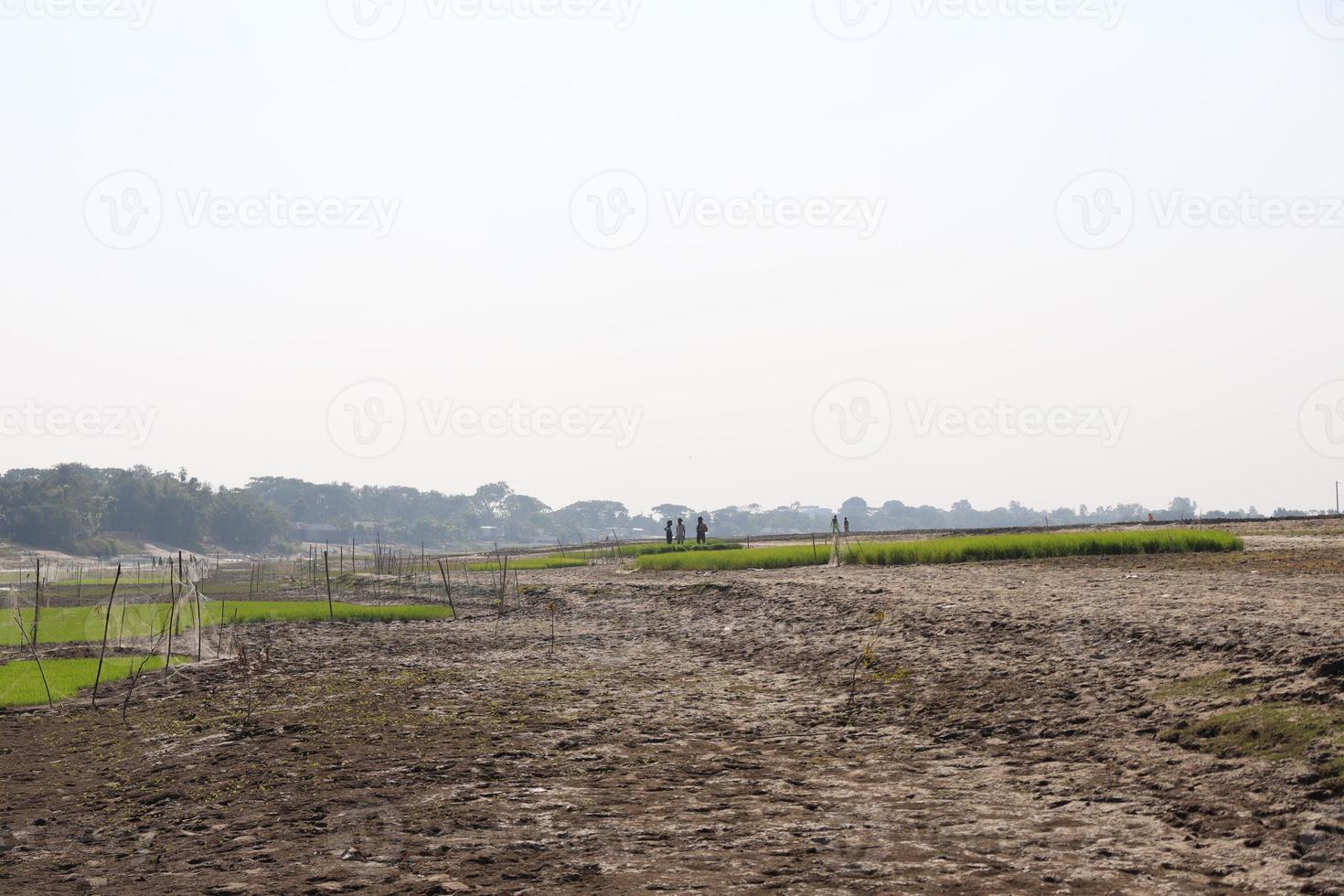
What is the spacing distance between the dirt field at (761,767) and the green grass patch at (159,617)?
532 cm

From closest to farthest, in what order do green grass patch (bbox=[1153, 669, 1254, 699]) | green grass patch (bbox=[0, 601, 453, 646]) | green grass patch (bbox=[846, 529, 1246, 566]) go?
green grass patch (bbox=[1153, 669, 1254, 699]) → green grass patch (bbox=[0, 601, 453, 646]) → green grass patch (bbox=[846, 529, 1246, 566])

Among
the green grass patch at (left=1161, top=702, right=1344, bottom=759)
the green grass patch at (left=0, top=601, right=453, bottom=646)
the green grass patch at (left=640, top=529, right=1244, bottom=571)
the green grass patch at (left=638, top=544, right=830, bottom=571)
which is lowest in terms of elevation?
the green grass patch at (left=0, top=601, right=453, bottom=646)

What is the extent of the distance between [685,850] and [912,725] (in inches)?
195

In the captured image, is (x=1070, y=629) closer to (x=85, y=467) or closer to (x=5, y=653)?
(x=5, y=653)

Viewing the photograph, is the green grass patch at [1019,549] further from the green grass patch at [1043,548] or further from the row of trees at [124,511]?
the row of trees at [124,511]

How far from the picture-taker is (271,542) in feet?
491

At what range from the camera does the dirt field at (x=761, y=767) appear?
23.2 ft

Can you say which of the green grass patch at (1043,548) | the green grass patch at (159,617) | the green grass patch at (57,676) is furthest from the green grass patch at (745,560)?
the green grass patch at (57,676)

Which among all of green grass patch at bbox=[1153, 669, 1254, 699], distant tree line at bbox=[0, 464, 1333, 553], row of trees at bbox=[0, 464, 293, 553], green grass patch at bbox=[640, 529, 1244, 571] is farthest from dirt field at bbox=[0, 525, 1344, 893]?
row of trees at bbox=[0, 464, 293, 553]

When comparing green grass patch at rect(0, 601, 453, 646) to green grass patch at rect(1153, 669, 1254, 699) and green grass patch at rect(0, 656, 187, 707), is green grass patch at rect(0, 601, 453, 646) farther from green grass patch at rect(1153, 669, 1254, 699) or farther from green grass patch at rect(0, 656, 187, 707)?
green grass patch at rect(1153, 669, 1254, 699)

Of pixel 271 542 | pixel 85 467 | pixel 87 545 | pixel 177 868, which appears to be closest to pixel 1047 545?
pixel 177 868

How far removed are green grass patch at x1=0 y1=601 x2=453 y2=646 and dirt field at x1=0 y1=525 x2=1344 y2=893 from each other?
210 inches

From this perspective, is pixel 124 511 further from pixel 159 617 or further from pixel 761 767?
pixel 761 767

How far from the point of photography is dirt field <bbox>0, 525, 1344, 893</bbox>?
7070 mm
